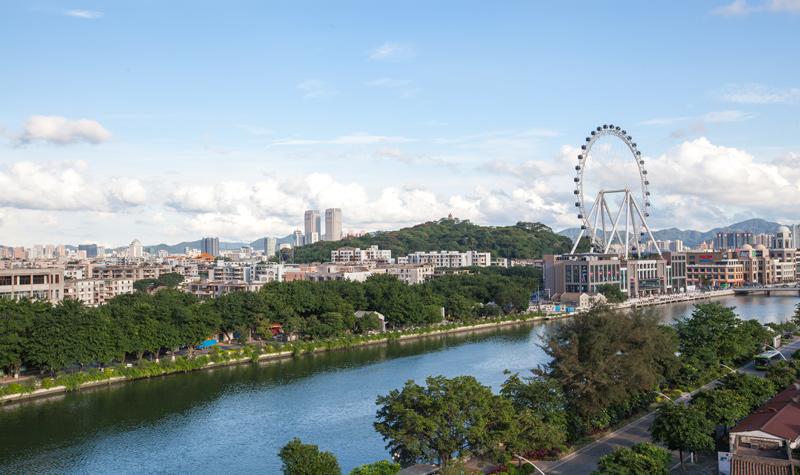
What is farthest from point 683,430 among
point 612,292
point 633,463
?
point 612,292

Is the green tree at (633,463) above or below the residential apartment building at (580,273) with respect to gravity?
below

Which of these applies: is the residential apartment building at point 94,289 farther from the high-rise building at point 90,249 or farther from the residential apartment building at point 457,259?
the high-rise building at point 90,249

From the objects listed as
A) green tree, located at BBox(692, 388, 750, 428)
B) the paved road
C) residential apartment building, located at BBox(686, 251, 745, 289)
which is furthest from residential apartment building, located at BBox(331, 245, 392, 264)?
green tree, located at BBox(692, 388, 750, 428)

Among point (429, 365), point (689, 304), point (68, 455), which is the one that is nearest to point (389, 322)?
point (429, 365)

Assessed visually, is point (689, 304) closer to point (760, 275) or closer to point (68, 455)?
point (760, 275)

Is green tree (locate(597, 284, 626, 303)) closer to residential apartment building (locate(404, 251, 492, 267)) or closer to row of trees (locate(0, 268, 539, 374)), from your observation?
row of trees (locate(0, 268, 539, 374))

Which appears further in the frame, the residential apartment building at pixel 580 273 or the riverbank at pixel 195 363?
the residential apartment building at pixel 580 273

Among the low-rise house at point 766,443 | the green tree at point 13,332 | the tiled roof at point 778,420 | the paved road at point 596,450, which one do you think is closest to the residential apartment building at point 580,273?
the paved road at point 596,450

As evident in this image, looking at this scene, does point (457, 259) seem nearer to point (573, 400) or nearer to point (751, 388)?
point (751, 388)
